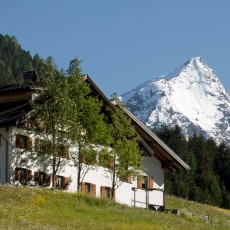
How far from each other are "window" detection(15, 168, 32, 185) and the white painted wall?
0.30m

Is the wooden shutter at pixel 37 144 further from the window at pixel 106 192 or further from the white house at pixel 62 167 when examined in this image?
the window at pixel 106 192

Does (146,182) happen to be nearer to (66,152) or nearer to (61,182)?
(61,182)

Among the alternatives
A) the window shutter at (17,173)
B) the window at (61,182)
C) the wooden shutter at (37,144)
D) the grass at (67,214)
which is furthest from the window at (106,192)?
the grass at (67,214)

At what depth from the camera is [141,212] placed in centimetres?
4600

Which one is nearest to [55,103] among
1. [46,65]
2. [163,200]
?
[46,65]

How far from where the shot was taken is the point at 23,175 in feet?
177

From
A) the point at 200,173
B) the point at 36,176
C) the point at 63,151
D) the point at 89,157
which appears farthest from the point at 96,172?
the point at 200,173

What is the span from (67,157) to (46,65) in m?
7.28

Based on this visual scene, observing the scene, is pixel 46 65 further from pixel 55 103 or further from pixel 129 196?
pixel 129 196

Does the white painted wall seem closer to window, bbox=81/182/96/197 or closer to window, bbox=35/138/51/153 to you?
window, bbox=81/182/96/197

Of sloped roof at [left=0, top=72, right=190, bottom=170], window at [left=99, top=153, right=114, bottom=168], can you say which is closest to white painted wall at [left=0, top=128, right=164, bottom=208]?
sloped roof at [left=0, top=72, right=190, bottom=170]

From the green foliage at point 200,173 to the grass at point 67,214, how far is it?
2757 inches

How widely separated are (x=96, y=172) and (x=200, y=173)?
74.2m

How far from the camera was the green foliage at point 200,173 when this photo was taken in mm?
119500
